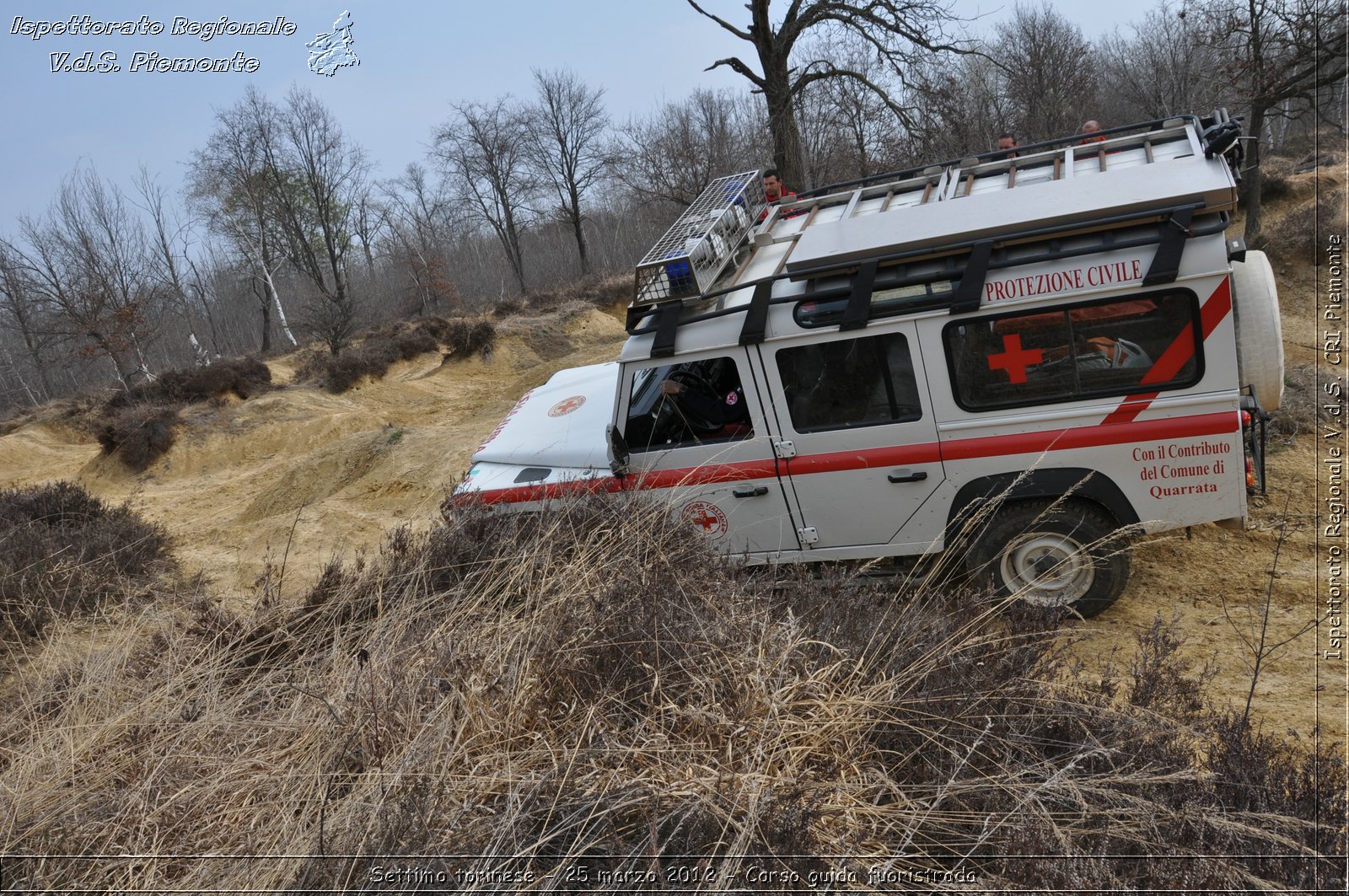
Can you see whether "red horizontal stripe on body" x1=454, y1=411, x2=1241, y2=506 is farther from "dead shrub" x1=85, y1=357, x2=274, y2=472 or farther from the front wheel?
"dead shrub" x1=85, y1=357, x2=274, y2=472

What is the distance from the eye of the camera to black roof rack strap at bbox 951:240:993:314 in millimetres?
4297

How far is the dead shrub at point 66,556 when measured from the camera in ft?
17.7

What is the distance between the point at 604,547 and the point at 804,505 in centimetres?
152

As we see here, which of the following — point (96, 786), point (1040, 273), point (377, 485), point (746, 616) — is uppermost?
point (1040, 273)

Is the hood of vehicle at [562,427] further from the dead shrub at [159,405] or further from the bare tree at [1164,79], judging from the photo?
the bare tree at [1164,79]

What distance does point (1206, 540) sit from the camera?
536 centimetres

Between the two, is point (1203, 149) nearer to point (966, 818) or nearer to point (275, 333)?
point (966, 818)

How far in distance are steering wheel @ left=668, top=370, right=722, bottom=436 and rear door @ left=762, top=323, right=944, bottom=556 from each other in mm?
446

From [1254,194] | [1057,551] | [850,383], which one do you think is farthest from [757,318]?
[1254,194]

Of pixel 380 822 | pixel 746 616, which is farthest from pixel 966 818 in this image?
pixel 380 822

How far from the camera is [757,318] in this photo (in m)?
4.72

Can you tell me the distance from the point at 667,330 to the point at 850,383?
1209mm

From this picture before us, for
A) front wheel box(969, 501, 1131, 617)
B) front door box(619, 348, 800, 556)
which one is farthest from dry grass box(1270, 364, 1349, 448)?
front door box(619, 348, 800, 556)

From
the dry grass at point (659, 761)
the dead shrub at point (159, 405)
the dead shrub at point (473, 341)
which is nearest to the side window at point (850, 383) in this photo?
the dry grass at point (659, 761)
